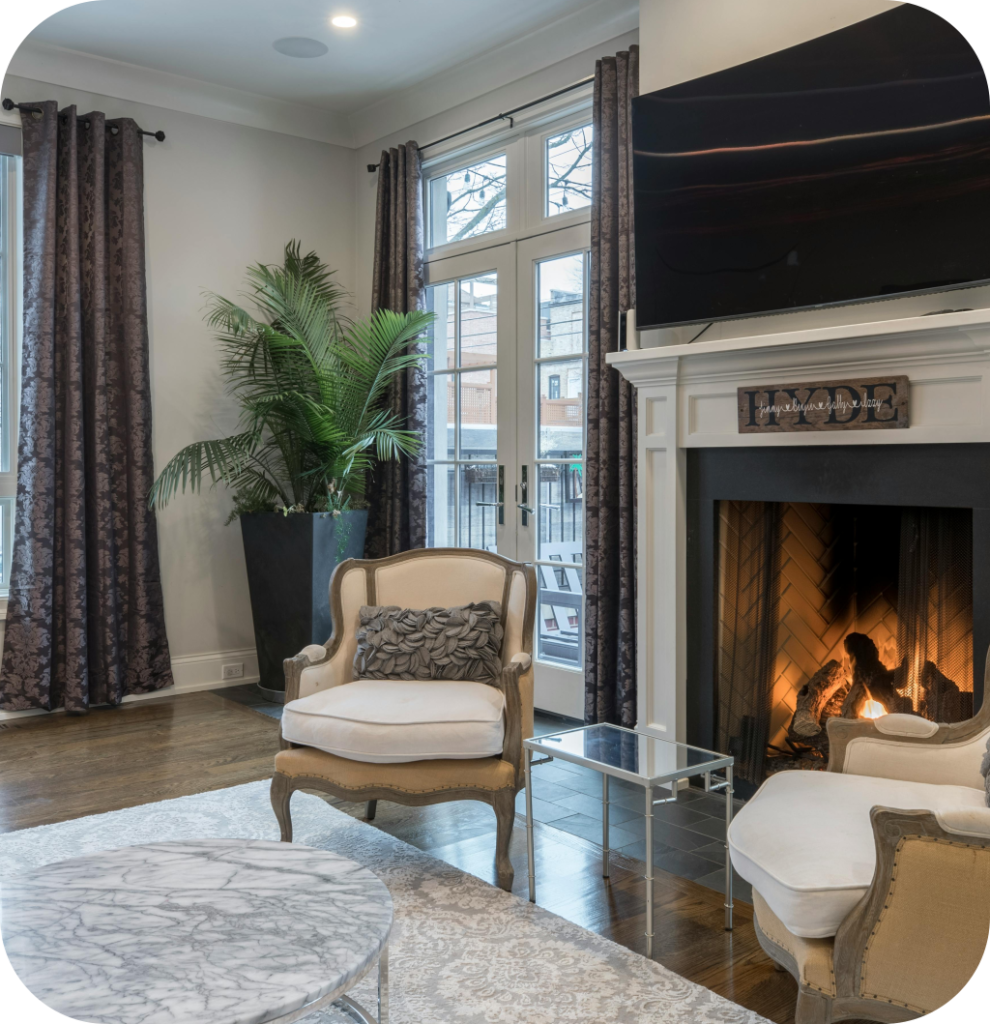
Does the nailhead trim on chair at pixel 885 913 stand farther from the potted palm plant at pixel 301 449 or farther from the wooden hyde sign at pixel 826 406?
the potted palm plant at pixel 301 449

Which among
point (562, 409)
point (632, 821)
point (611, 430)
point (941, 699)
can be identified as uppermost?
point (562, 409)

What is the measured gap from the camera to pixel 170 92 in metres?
4.79

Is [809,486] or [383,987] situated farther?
[809,486]

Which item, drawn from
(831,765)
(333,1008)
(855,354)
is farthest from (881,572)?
(333,1008)

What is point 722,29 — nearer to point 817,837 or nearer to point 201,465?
point 817,837

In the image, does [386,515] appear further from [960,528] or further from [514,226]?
[960,528]

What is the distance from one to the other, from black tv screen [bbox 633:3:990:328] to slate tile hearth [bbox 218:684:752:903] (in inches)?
65.1

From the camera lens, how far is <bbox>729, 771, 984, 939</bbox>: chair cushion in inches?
67.9

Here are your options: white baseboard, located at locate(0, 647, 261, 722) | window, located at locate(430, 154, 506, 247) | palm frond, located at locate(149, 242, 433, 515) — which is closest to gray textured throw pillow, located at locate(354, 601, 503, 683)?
palm frond, located at locate(149, 242, 433, 515)

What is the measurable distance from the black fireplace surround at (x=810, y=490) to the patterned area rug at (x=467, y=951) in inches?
44.8

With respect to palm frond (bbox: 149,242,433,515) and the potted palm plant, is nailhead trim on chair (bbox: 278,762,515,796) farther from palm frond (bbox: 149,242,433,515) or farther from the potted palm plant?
palm frond (bbox: 149,242,433,515)

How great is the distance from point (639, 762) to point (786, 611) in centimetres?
119

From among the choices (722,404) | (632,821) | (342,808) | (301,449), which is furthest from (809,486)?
(301,449)

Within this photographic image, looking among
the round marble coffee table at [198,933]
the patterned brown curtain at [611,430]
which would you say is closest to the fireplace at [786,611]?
the patterned brown curtain at [611,430]
